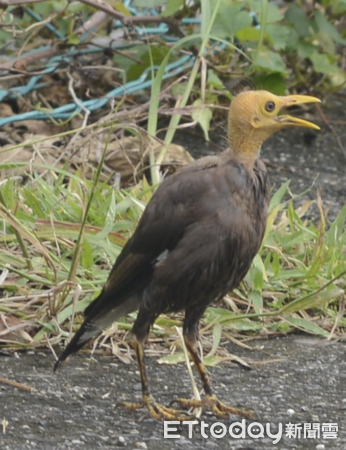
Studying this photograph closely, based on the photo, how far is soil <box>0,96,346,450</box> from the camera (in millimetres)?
2697

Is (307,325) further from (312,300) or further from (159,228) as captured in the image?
(159,228)

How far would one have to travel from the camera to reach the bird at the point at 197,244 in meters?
2.87

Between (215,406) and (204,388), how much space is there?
116 millimetres

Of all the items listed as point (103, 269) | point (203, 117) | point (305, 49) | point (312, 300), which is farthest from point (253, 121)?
point (305, 49)

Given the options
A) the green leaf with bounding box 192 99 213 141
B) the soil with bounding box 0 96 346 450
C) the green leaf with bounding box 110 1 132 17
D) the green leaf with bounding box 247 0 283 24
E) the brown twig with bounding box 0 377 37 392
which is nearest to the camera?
the soil with bounding box 0 96 346 450

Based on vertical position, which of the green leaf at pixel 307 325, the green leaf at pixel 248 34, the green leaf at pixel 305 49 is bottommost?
the green leaf at pixel 307 325

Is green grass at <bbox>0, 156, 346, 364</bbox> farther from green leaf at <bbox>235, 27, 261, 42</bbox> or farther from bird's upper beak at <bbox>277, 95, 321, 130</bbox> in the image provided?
green leaf at <bbox>235, 27, 261, 42</bbox>

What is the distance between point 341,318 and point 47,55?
2.53 meters

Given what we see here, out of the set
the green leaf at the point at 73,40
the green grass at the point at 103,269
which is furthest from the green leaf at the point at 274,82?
the green grass at the point at 103,269

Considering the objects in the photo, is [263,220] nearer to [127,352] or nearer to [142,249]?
[142,249]

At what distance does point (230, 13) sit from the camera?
16.0ft

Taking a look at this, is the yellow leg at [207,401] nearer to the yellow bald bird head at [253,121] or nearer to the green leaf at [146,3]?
the yellow bald bird head at [253,121]

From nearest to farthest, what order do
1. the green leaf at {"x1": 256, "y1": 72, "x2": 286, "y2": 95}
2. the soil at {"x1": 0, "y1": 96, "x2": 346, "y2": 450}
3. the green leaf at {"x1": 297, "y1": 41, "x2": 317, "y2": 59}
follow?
the soil at {"x1": 0, "y1": 96, "x2": 346, "y2": 450}
the green leaf at {"x1": 256, "y1": 72, "x2": 286, "y2": 95}
the green leaf at {"x1": 297, "y1": 41, "x2": 317, "y2": 59}

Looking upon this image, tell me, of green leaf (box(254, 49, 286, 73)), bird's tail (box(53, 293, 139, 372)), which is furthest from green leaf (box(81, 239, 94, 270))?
green leaf (box(254, 49, 286, 73))
